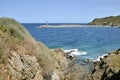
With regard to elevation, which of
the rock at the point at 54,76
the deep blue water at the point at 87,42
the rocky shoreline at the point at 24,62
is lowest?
the deep blue water at the point at 87,42

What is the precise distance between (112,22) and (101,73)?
493ft

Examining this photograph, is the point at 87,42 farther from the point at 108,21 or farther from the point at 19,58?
the point at 108,21

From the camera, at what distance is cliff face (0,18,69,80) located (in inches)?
564

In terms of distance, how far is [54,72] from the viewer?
1673 cm

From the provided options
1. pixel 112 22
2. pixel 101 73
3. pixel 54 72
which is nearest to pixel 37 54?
pixel 54 72

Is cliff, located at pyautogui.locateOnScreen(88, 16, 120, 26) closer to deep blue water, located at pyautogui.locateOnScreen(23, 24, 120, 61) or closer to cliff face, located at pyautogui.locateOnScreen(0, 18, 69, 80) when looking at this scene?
deep blue water, located at pyautogui.locateOnScreen(23, 24, 120, 61)

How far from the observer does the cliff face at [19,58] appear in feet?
47.0

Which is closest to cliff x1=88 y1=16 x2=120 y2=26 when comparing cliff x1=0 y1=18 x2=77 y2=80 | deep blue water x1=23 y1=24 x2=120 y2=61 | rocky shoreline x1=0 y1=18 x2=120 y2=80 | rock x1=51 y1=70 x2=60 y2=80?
deep blue water x1=23 y1=24 x2=120 y2=61

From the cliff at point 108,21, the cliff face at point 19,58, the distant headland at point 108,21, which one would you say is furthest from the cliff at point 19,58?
the cliff at point 108,21

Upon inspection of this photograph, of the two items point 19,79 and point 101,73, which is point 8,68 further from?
point 101,73

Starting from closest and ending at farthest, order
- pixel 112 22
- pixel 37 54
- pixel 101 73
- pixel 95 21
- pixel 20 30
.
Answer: pixel 101 73, pixel 37 54, pixel 20 30, pixel 112 22, pixel 95 21

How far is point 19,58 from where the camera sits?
1555cm

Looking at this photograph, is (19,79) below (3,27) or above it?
below

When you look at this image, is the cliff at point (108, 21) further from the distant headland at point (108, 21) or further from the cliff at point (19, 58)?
the cliff at point (19, 58)
